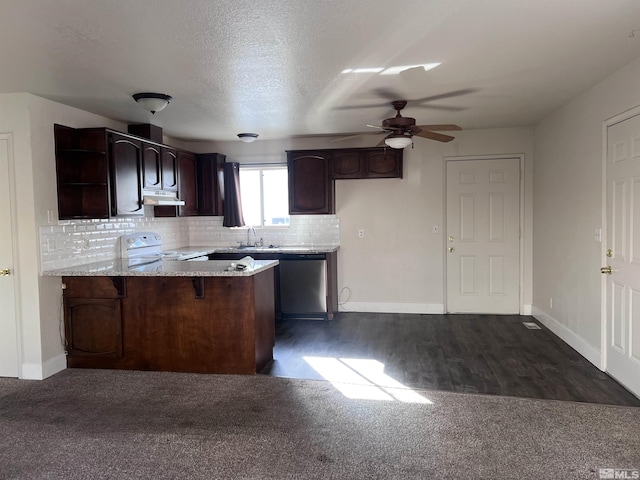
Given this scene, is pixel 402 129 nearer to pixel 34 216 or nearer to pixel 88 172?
pixel 88 172

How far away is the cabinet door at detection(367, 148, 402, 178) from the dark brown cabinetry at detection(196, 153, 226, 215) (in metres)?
2.04

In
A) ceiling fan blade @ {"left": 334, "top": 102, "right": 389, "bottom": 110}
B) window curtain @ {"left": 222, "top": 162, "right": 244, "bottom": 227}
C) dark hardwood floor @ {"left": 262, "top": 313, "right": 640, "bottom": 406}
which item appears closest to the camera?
dark hardwood floor @ {"left": 262, "top": 313, "right": 640, "bottom": 406}

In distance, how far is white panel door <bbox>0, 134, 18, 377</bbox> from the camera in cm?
372

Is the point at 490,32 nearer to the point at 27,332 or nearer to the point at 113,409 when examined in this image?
the point at 113,409

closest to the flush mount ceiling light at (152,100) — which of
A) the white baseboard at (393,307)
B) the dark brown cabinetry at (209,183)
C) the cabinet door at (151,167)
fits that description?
the cabinet door at (151,167)

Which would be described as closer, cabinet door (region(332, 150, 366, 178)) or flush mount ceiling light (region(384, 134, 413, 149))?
flush mount ceiling light (region(384, 134, 413, 149))

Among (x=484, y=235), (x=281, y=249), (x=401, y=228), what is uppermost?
(x=401, y=228)

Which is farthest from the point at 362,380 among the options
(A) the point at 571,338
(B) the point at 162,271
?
(A) the point at 571,338

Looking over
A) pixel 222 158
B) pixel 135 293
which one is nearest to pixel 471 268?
pixel 222 158

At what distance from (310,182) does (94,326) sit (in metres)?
3.14

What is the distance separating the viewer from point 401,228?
5.98m

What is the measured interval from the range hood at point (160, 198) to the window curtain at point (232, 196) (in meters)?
0.88

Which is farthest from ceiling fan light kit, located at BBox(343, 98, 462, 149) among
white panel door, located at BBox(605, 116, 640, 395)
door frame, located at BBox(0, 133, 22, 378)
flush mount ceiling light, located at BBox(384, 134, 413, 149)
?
door frame, located at BBox(0, 133, 22, 378)

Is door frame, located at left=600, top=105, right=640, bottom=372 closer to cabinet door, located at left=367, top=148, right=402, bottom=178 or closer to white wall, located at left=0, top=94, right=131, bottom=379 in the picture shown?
cabinet door, located at left=367, top=148, right=402, bottom=178
